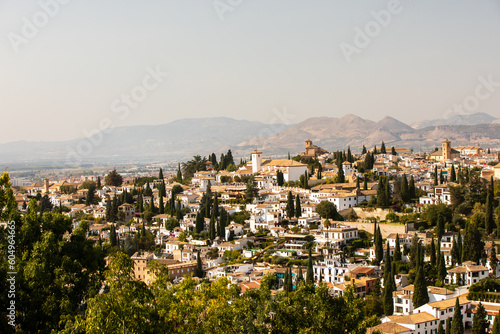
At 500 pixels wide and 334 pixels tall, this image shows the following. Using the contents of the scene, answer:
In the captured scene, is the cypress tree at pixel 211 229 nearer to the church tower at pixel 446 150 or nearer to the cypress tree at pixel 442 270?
the cypress tree at pixel 442 270

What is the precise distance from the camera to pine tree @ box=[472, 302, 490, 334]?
58.0ft

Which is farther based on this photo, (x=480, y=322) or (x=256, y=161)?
(x=256, y=161)

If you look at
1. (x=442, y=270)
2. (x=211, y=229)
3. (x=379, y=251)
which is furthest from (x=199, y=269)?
(x=442, y=270)

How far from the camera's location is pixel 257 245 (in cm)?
3034

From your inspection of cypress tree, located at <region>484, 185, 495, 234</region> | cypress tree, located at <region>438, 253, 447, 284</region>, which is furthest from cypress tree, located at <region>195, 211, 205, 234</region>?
cypress tree, located at <region>484, 185, 495, 234</region>

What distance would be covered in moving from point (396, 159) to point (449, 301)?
86.6ft

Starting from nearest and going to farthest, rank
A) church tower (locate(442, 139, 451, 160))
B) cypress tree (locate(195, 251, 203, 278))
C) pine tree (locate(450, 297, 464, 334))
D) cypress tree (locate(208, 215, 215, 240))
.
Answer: pine tree (locate(450, 297, 464, 334)), cypress tree (locate(195, 251, 203, 278)), cypress tree (locate(208, 215, 215, 240)), church tower (locate(442, 139, 451, 160))

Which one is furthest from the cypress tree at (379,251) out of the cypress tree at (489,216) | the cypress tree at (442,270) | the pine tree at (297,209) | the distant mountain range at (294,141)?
the distant mountain range at (294,141)

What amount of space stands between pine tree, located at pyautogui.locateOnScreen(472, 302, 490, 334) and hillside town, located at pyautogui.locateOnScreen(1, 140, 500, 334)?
0.05m

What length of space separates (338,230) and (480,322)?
1085cm

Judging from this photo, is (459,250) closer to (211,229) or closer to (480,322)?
(480,322)

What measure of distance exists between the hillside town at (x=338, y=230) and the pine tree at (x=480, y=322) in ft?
0.18

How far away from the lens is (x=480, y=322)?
1775 cm

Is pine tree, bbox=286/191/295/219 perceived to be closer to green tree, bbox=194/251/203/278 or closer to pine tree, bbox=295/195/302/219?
pine tree, bbox=295/195/302/219
